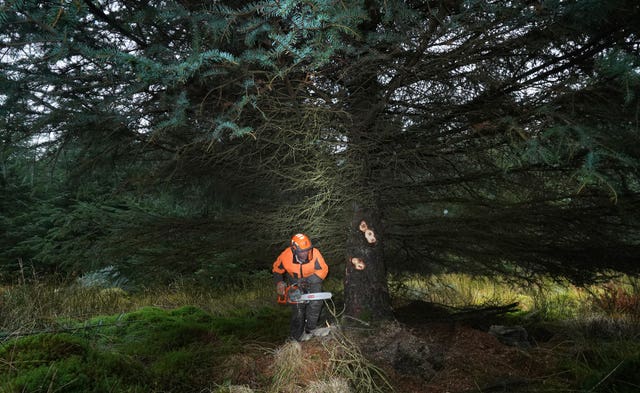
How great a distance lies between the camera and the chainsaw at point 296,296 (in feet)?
13.8

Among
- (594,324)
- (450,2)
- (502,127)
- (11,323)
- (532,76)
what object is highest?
(450,2)

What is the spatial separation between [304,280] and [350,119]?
1.82m

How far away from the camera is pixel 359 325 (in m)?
4.40

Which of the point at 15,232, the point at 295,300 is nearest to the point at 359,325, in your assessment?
the point at 295,300

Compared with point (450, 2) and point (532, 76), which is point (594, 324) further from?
point (450, 2)

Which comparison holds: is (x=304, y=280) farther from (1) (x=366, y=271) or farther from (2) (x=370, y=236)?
(2) (x=370, y=236)

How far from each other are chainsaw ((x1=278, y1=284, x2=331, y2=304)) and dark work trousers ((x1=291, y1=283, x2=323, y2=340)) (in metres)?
0.09

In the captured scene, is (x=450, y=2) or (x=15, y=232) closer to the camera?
(x=450, y=2)

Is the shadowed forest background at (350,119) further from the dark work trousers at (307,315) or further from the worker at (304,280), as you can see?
the dark work trousers at (307,315)

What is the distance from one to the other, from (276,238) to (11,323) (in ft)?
9.98

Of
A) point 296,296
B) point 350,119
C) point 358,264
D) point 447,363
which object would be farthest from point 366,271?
point 350,119

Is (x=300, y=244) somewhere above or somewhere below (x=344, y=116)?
below

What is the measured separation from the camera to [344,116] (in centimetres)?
396

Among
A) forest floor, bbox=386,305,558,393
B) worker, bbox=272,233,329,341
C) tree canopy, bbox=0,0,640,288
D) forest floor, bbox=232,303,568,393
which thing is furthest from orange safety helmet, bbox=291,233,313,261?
forest floor, bbox=386,305,558,393
